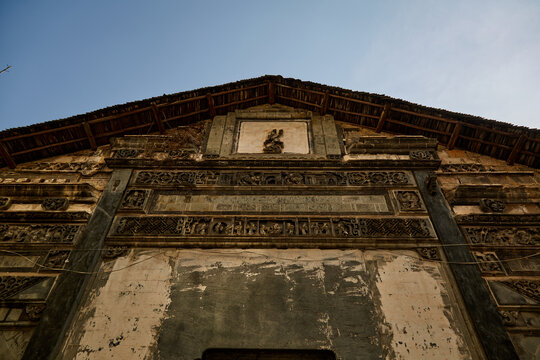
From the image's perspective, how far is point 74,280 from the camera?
547cm

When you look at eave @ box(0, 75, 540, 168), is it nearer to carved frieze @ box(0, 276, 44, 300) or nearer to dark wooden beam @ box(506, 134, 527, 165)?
dark wooden beam @ box(506, 134, 527, 165)

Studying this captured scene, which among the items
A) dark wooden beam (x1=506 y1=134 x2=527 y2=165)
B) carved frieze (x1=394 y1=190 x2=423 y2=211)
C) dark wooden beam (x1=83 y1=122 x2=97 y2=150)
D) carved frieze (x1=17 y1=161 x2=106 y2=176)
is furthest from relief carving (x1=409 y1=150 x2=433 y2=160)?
dark wooden beam (x1=83 y1=122 x2=97 y2=150)

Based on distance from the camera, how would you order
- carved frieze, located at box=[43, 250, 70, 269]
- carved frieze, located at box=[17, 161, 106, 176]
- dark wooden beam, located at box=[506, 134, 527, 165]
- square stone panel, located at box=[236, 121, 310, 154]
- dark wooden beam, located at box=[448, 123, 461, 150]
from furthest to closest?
1. square stone panel, located at box=[236, 121, 310, 154]
2. dark wooden beam, located at box=[448, 123, 461, 150]
3. carved frieze, located at box=[17, 161, 106, 176]
4. dark wooden beam, located at box=[506, 134, 527, 165]
5. carved frieze, located at box=[43, 250, 70, 269]

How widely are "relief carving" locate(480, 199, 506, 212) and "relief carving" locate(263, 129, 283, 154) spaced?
13.6ft

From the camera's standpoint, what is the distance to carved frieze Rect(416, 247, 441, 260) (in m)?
5.79

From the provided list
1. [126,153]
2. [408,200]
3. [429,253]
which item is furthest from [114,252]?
[408,200]

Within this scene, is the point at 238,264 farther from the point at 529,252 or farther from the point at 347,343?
the point at 529,252

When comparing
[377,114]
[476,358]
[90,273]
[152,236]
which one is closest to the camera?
[476,358]

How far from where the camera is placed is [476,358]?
184 inches

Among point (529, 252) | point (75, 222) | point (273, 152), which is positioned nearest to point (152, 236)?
point (75, 222)

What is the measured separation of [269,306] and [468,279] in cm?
311

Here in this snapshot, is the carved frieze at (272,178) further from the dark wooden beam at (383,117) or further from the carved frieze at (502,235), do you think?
the dark wooden beam at (383,117)

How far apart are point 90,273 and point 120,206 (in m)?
1.46

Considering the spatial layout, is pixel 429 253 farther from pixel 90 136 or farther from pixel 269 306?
pixel 90 136
